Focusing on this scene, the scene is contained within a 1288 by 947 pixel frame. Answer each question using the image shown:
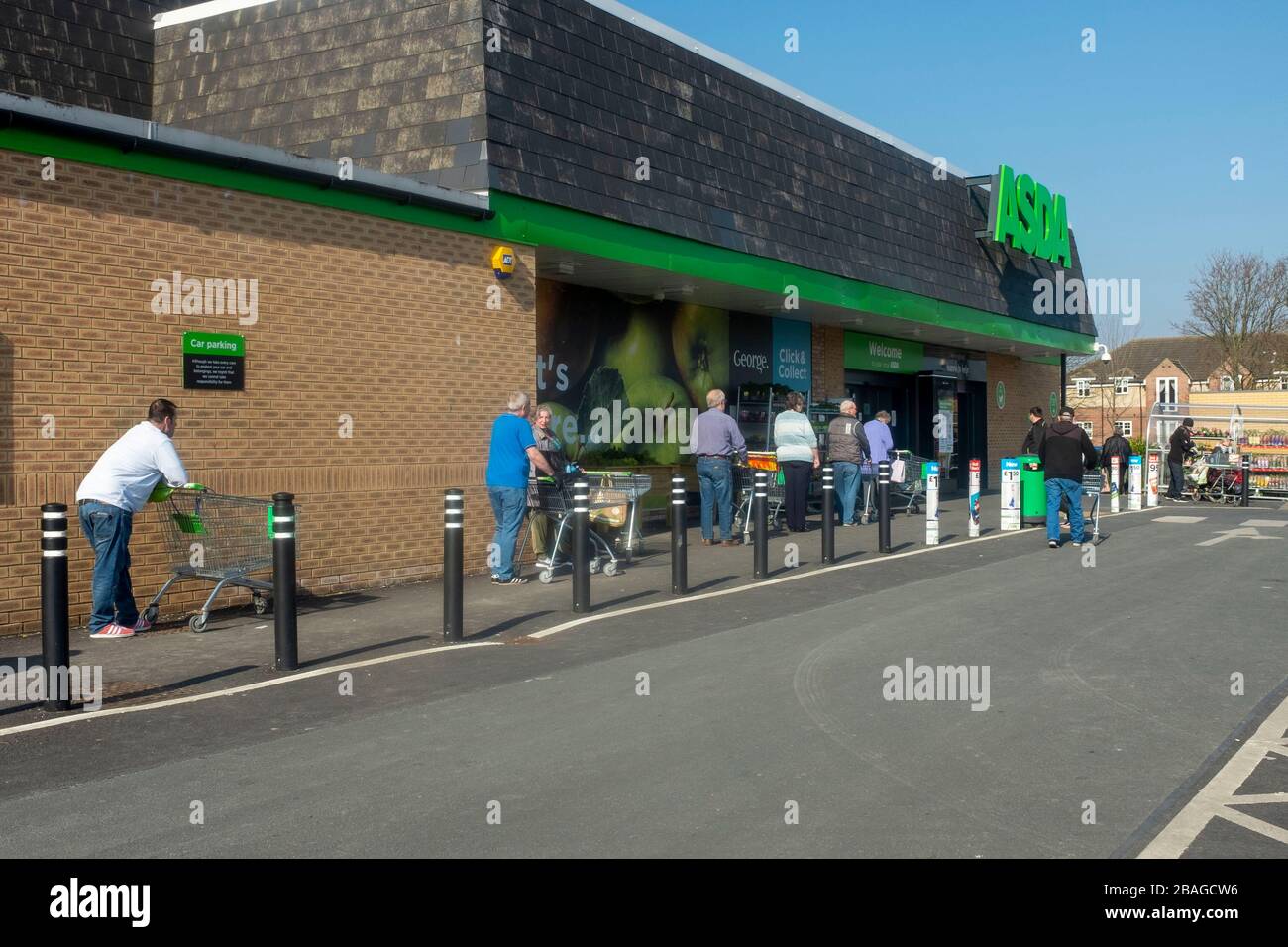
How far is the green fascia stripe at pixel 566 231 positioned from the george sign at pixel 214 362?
142 centimetres

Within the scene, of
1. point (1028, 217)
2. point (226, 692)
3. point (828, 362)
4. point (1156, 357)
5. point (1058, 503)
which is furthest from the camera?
point (1156, 357)

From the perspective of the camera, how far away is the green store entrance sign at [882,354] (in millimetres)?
25047

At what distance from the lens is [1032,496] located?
1902cm

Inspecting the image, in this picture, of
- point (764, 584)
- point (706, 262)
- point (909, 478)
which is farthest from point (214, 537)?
point (909, 478)

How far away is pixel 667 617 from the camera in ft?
34.2

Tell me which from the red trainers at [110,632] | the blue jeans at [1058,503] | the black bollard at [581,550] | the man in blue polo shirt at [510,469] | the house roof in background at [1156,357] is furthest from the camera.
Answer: the house roof in background at [1156,357]

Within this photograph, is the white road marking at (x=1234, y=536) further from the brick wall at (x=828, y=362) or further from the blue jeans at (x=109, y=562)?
the blue jeans at (x=109, y=562)

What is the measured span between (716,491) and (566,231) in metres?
4.00

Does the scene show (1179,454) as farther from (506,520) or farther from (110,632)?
(110,632)

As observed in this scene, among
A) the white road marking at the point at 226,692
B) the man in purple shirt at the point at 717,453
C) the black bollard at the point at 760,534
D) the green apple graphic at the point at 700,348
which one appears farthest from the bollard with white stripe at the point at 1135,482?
the white road marking at the point at 226,692

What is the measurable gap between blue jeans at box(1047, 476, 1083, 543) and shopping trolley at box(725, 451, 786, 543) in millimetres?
3758

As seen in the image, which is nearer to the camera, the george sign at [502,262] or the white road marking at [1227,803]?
the white road marking at [1227,803]
